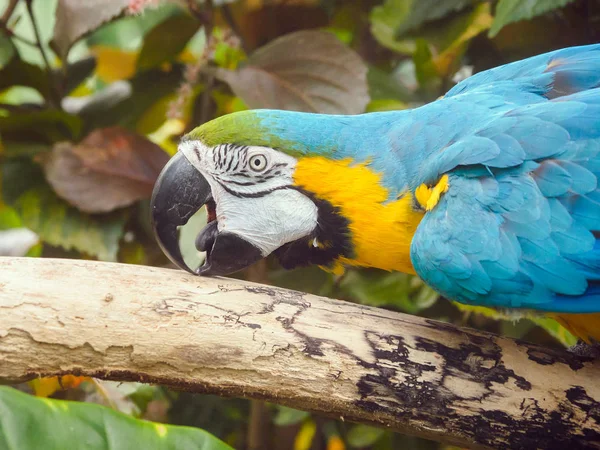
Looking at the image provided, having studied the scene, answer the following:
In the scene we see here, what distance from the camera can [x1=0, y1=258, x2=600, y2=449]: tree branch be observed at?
82 centimetres

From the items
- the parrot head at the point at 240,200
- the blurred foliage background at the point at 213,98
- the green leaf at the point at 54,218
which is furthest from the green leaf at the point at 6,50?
the parrot head at the point at 240,200

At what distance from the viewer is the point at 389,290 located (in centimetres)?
145

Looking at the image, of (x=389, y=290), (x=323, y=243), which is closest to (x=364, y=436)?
(x=389, y=290)

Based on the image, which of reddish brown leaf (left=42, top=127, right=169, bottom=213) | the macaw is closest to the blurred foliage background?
reddish brown leaf (left=42, top=127, right=169, bottom=213)

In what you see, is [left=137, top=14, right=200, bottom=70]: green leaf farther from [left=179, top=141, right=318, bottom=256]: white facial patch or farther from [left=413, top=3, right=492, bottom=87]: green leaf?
[left=179, top=141, right=318, bottom=256]: white facial patch

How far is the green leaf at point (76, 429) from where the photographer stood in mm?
744

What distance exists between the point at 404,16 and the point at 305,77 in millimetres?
330

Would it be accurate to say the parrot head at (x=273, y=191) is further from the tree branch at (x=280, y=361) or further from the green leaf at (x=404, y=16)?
the green leaf at (x=404, y=16)

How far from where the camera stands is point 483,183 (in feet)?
2.81

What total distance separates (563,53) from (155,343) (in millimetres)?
810

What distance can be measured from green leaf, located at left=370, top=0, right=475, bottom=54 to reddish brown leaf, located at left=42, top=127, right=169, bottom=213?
2.21ft

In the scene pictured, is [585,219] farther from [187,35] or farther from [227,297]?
[187,35]

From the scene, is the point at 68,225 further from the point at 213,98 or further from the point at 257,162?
the point at 257,162

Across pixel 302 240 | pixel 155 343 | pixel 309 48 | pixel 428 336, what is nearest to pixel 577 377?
pixel 428 336
